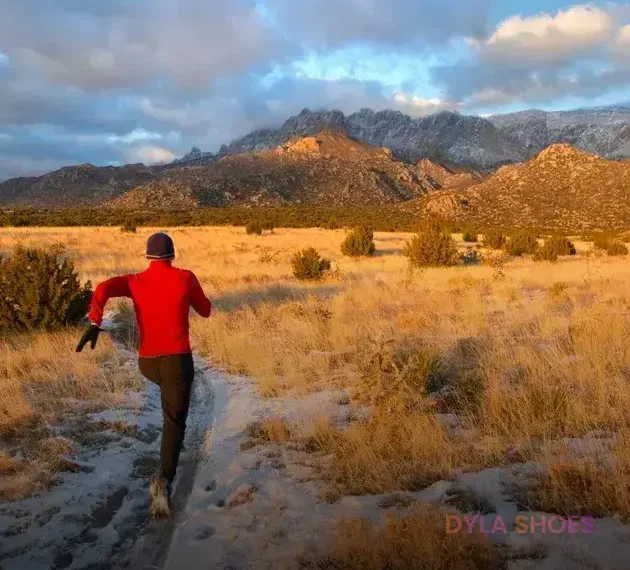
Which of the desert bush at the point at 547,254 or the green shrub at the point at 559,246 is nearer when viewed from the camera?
the desert bush at the point at 547,254

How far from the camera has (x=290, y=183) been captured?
4380 inches

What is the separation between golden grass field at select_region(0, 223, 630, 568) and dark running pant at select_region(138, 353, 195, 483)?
1175mm

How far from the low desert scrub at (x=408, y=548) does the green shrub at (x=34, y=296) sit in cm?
755

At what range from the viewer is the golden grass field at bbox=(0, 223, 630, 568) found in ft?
13.3

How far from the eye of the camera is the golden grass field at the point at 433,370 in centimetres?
405

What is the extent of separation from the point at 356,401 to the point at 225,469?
1.71 metres

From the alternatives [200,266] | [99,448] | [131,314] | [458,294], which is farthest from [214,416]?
[200,266]

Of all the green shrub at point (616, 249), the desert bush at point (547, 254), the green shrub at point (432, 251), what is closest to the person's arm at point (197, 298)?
the green shrub at point (432, 251)

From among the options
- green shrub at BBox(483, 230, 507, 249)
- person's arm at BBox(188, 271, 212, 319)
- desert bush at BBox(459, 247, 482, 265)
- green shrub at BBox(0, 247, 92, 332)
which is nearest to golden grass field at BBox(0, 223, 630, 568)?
green shrub at BBox(0, 247, 92, 332)

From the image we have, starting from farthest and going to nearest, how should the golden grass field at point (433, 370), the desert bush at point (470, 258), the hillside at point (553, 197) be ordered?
1. the hillside at point (553, 197)
2. the desert bush at point (470, 258)
3. the golden grass field at point (433, 370)

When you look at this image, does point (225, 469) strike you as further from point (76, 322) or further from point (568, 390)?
point (76, 322)

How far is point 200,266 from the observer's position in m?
19.8

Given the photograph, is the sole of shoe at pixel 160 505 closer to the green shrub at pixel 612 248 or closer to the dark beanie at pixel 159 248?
the dark beanie at pixel 159 248

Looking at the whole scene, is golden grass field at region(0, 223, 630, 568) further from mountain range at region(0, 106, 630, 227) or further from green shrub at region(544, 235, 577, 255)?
mountain range at region(0, 106, 630, 227)
